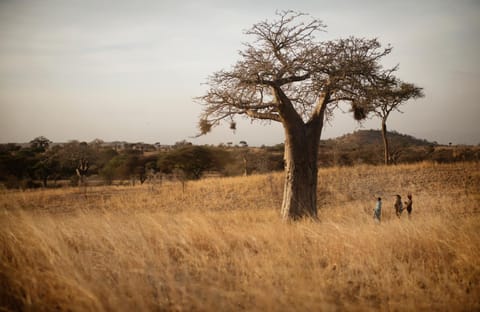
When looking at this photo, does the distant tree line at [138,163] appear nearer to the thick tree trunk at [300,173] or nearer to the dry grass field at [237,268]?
the thick tree trunk at [300,173]

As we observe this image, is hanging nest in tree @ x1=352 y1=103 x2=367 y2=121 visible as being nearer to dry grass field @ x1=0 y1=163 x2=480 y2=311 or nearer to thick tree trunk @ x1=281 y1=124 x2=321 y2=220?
thick tree trunk @ x1=281 y1=124 x2=321 y2=220

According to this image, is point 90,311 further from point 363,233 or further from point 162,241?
point 363,233

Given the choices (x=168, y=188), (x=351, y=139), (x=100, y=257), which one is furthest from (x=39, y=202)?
(x=351, y=139)

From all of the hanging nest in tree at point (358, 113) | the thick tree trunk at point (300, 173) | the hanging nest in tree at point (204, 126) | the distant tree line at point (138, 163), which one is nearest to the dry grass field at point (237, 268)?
the thick tree trunk at point (300, 173)

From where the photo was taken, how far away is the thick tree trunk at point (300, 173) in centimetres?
639

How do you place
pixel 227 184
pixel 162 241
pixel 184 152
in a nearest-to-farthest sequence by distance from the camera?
pixel 162 241 → pixel 227 184 → pixel 184 152

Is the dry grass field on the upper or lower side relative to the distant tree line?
lower

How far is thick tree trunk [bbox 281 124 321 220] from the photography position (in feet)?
21.0

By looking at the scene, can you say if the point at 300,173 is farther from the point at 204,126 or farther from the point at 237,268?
the point at 237,268

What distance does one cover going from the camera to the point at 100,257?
3.72m

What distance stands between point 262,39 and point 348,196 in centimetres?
904

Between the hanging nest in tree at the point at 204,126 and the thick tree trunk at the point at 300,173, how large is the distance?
6.14 ft

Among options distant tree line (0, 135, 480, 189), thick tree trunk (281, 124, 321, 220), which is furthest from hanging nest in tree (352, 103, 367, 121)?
distant tree line (0, 135, 480, 189)

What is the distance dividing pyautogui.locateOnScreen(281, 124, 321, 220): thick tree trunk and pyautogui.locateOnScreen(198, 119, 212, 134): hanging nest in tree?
1871 millimetres
